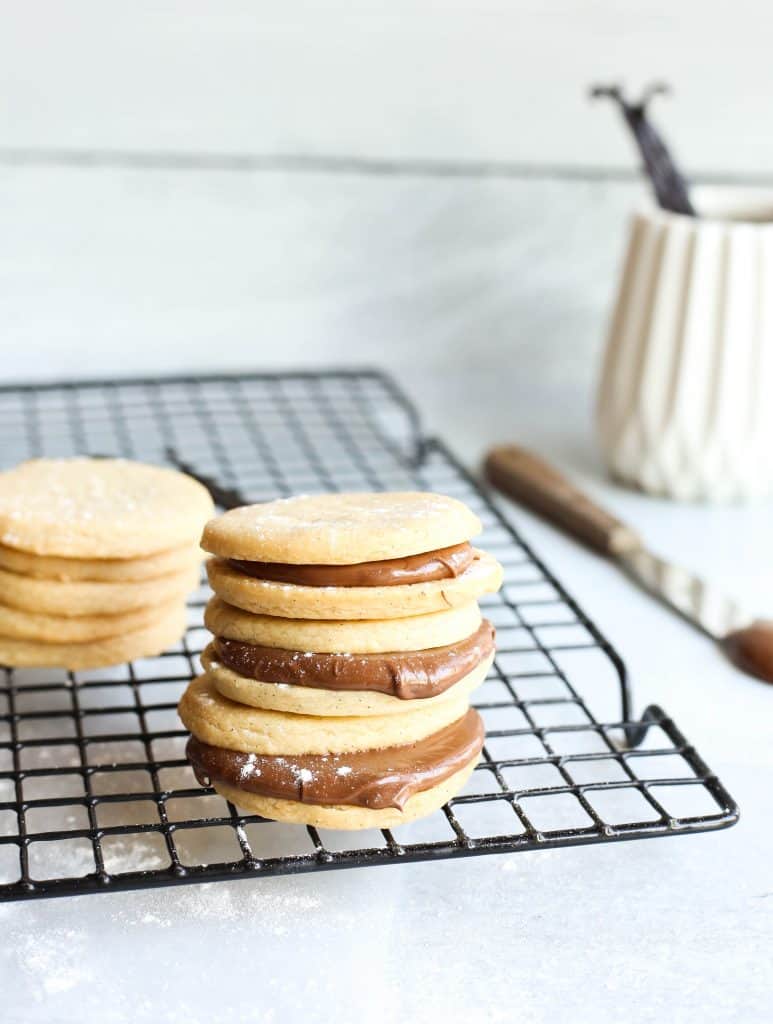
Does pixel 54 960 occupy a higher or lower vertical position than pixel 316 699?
lower

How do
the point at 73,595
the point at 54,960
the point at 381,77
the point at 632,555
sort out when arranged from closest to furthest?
the point at 54,960 → the point at 73,595 → the point at 632,555 → the point at 381,77

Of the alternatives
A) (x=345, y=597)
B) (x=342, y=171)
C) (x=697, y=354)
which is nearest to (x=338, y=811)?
(x=345, y=597)

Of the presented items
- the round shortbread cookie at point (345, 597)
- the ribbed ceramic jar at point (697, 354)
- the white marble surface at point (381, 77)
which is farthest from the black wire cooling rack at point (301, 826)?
the white marble surface at point (381, 77)

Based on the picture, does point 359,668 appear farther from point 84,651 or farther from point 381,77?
point 381,77

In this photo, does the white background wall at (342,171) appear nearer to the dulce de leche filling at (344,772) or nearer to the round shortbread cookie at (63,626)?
the round shortbread cookie at (63,626)

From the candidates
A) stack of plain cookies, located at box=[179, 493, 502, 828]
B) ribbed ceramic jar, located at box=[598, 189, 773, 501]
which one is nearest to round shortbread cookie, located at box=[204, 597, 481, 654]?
stack of plain cookies, located at box=[179, 493, 502, 828]

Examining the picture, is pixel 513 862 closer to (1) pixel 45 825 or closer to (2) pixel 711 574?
(1) pixel 45 825

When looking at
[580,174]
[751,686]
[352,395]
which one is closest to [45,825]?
[751,686]

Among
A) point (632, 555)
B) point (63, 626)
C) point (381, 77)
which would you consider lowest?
point (632, 555)
